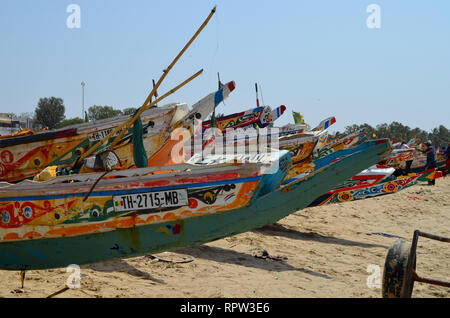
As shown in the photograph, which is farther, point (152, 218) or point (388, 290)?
point (152, 218)

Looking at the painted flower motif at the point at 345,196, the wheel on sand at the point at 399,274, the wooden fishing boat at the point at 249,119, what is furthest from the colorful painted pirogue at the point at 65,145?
the wooden fishing boat at the point at 249,119

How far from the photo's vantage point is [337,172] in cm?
455

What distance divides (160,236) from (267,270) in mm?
2221

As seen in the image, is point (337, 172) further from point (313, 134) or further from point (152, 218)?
point (313, 134)

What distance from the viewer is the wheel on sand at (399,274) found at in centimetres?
378

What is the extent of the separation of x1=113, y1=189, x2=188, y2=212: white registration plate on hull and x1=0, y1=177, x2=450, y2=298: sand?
115 cm

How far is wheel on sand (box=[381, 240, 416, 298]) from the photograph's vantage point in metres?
3.78

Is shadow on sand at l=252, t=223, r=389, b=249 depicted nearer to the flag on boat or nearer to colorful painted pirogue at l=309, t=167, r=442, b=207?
colorful painted pirogue at l=309, t=167, r=442, b=207

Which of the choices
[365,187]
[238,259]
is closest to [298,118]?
[365,187]

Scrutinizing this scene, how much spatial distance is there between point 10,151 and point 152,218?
15.0ft

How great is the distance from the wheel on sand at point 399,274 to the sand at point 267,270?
5.33ft

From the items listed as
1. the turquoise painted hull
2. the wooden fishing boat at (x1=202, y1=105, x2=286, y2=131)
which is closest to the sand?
the turquoise painted hull

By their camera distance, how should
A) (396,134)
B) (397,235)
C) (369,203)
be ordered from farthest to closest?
(396,134) → (369,203) → (397,235)

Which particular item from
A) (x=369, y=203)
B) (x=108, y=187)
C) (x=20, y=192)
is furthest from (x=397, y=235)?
(x=20, y=192)
